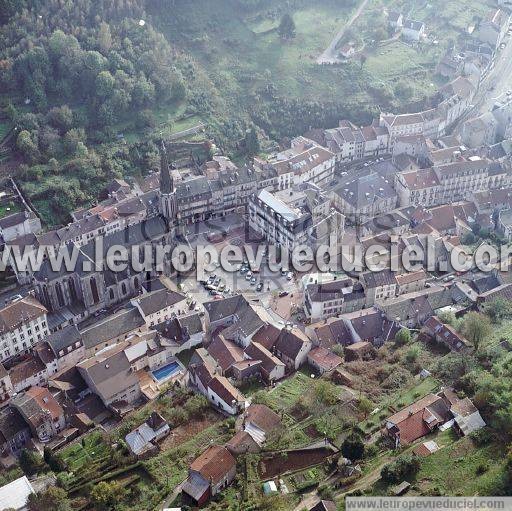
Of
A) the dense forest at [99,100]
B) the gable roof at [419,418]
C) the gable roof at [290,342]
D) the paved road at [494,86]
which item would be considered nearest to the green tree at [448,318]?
the gable roof at [419,418]

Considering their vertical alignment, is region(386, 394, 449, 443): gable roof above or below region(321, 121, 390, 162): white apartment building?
below

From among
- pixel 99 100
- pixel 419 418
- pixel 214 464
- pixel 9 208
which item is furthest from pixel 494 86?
pixel 214 464

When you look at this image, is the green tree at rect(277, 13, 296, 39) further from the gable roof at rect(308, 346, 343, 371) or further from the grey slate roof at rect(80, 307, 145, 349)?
the gable roof at rect(308, 346, 343, 371)

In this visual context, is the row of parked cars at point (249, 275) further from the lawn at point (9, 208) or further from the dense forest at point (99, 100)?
the lawn at point (9, 208)

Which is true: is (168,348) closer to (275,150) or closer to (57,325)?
(57,325)

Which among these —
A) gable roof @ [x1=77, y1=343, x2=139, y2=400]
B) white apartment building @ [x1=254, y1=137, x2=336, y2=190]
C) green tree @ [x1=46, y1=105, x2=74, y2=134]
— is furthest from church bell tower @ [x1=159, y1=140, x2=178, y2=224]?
green tree @ [x1=46, y1=105, x2=74, y2=134]

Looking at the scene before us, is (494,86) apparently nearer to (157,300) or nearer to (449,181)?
(449,181)
